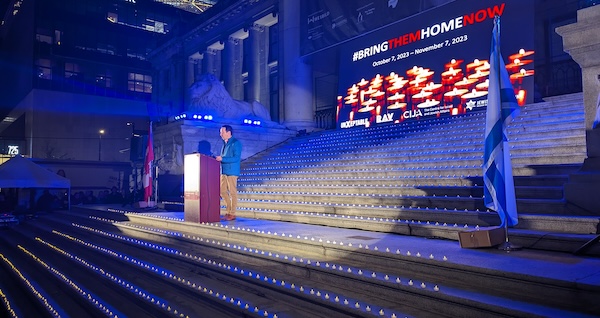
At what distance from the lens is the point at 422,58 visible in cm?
1617

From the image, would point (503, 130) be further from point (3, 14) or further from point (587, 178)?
point (3, 14)

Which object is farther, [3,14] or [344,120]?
[3,14]

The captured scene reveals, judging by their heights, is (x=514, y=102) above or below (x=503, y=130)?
above

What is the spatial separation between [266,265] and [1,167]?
13.6 metres

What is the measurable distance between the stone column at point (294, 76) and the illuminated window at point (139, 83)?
2467 cm

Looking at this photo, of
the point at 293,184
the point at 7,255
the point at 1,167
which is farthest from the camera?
the point at 1,167

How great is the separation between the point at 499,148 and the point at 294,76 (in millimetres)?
16694

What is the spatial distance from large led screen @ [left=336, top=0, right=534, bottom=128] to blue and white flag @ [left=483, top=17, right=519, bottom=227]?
9557 millimetres

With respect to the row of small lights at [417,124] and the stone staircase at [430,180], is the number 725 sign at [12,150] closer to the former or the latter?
the stone staircase at [430,180]

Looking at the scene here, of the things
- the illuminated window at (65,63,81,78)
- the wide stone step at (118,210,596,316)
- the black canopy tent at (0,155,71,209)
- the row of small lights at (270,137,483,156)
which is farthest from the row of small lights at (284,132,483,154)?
the illuminated window at (65,63,81,78)

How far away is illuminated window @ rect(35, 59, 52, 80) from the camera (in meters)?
34.4

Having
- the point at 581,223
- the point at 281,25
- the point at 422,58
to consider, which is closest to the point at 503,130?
the point at 581,223

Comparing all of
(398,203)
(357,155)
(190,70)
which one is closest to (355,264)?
(398,203)

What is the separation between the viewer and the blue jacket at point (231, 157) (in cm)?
785
